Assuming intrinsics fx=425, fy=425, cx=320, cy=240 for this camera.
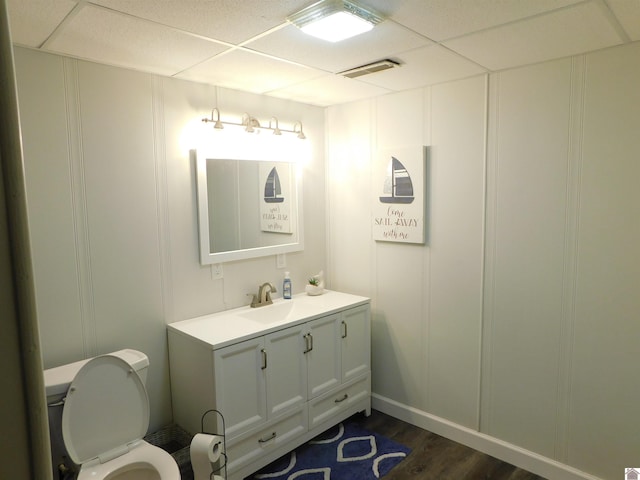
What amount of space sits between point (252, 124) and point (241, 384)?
164 centimetres

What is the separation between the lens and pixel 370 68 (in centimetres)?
239

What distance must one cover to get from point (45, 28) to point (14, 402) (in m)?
1.86

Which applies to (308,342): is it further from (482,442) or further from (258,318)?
(482,442)

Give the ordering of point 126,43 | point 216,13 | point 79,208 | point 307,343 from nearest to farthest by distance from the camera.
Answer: point 216,13, point 126,43, point 79,208, point 307,343

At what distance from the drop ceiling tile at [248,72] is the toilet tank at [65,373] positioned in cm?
158

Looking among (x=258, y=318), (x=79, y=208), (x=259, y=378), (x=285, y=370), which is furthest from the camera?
(x=258, y=318)

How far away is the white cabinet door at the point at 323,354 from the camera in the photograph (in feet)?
8.93

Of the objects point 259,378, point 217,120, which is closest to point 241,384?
point 259,378

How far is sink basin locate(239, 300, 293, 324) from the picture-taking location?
108 inches

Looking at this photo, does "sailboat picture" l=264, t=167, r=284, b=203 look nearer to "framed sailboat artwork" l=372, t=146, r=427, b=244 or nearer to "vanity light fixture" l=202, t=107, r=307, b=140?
"vanity light fixture" l=202, t=107, r=307, b=140

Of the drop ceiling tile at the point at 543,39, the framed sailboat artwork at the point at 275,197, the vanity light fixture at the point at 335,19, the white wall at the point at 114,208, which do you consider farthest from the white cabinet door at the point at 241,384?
the drop ceiling tile at the point at 543,39

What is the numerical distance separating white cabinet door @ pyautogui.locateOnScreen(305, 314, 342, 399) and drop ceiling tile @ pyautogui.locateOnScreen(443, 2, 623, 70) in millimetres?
1781

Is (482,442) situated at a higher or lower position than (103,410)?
lower

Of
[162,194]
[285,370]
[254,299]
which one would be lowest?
[285,370]
